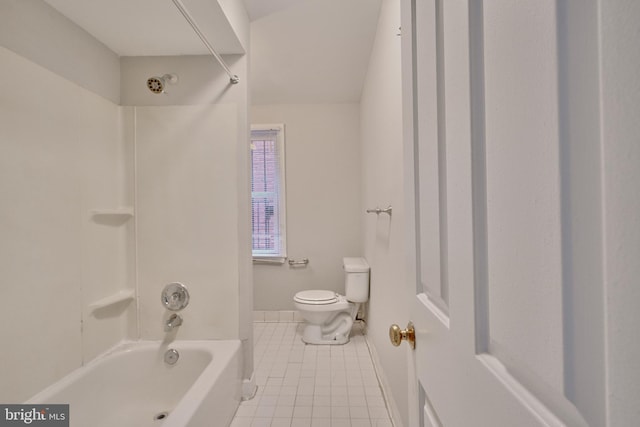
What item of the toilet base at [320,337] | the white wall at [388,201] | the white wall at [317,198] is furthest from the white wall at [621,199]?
the white wall at [317,198]

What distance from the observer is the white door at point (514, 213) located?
28 cm

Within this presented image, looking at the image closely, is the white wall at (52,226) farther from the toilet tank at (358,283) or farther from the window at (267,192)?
the toilet tank at (358,283)

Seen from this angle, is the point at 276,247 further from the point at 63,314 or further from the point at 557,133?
the point at 557,133

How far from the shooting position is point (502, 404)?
0.40m

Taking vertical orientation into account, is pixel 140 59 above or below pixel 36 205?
above

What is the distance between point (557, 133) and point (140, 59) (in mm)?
2393

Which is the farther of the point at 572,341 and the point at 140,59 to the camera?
the point at 140,59

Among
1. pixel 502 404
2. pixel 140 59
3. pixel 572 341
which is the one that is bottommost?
pixel 502 404

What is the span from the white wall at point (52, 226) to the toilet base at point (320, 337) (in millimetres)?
1512

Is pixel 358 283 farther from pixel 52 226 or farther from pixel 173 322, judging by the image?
pixel 52 226

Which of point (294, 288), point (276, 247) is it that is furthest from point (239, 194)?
point (294, 288)

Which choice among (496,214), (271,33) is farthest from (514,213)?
(271,33)

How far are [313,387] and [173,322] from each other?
3.43 feet

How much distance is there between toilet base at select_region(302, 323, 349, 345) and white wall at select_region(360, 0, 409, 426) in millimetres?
403
